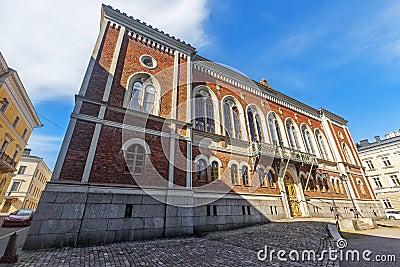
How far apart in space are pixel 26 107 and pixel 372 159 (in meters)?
55.1

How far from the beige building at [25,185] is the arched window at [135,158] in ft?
106

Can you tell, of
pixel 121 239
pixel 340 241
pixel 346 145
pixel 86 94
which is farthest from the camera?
pixel 346 145

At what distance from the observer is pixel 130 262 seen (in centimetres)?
A: 472

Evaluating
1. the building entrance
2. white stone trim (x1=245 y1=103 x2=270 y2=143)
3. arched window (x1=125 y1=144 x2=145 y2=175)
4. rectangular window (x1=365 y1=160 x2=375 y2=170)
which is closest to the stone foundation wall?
arched window (x1=125 y1=144 x2=145 y2=175)

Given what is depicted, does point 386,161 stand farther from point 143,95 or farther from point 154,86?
point 143,95

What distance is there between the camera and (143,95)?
1086 centimetres

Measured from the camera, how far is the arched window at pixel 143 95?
34.5ft

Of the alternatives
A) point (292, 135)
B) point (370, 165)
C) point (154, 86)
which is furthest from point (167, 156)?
point (370, 165)

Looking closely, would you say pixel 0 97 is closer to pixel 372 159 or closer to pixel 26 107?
pixel 26 107

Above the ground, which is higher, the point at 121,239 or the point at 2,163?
A: the point at 2,163

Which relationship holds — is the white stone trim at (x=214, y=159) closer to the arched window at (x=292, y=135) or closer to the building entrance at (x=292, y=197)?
the building entrance at (x=292, y=197)

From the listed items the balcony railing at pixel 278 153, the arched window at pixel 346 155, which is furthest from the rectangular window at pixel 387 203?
the balcony railing at pixel 278 153

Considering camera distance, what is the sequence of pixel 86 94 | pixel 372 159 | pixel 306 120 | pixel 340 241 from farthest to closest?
pixel 372 159
pixel 306 120
pixel 86 94
pixel 340 241

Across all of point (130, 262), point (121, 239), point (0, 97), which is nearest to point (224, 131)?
point (121, 239)
